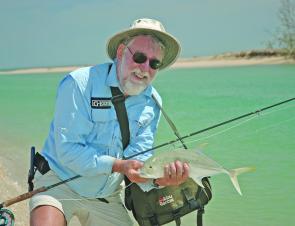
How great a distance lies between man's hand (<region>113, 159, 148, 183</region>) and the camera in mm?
3586

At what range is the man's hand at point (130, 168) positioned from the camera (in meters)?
3.59

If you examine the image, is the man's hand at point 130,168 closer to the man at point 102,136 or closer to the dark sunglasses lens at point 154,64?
the man at point 102,136

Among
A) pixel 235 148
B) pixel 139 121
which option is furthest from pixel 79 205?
pixel 235 148

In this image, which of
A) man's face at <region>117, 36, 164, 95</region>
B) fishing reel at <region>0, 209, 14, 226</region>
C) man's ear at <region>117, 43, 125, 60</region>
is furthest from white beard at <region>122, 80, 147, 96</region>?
fishing reel at <region>0, 209, 14, 226</region>

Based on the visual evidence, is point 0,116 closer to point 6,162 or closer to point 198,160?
point 6,162

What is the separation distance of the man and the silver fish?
44mm

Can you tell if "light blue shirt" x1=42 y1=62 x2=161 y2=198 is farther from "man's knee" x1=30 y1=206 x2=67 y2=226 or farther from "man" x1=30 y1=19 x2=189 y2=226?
"man's knee" x1=30 y1=206 x2=67 y2=226

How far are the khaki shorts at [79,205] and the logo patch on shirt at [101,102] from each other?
1.80ft

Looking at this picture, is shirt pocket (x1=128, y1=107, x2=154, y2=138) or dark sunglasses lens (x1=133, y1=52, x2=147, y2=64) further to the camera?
shirt pocket (x1=128, y1=107, x2=154, y2=138)

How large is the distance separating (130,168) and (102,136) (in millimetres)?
339

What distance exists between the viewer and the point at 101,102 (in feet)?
12.4

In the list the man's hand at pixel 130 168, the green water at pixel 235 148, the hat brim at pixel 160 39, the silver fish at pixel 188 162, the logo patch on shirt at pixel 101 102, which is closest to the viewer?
the silver fish at pixel 188 162

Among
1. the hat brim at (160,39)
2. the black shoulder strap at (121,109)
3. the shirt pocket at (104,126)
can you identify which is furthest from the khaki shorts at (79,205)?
the hat brim at (160,39)

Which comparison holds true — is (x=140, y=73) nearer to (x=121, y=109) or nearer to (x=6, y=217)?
(x=121, y=109)
